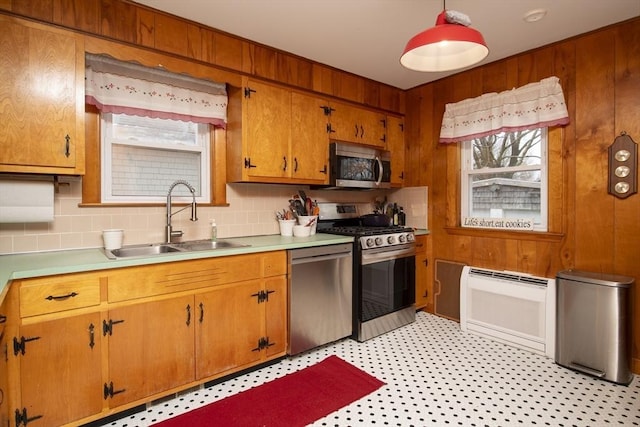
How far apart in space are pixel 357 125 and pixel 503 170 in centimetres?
145

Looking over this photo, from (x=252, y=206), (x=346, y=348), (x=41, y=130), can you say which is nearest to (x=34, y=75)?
(x=41, y=130)

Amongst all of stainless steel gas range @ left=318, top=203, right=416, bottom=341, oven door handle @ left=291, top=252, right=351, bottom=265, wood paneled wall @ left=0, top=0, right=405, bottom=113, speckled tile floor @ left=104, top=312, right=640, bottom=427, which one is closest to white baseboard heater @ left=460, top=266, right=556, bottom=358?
speckled tile floor @ left=104, top=312, right=640, bottom=427

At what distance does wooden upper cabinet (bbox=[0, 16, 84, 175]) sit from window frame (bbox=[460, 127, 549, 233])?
3.23 metres

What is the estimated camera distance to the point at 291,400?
209 cm

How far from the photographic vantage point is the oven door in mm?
2969

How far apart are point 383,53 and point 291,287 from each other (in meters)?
2.14

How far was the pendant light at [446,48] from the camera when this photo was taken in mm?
1571

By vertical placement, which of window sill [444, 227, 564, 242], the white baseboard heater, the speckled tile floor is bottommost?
the speckled tile floor

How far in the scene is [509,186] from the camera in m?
3.13

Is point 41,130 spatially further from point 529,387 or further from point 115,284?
point 529,387

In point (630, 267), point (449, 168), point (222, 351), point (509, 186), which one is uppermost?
point (449, 168)

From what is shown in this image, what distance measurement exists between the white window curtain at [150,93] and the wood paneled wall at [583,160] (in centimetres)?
244

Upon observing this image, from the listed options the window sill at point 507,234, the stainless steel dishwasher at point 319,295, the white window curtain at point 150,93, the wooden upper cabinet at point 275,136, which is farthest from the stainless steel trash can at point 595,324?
the white window curtain at point 150,93

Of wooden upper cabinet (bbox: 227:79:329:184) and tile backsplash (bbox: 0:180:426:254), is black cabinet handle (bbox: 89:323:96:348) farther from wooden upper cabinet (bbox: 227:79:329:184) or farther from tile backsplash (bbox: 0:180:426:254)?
wooden upper cabinet (bbox: 227:79:329:184)
